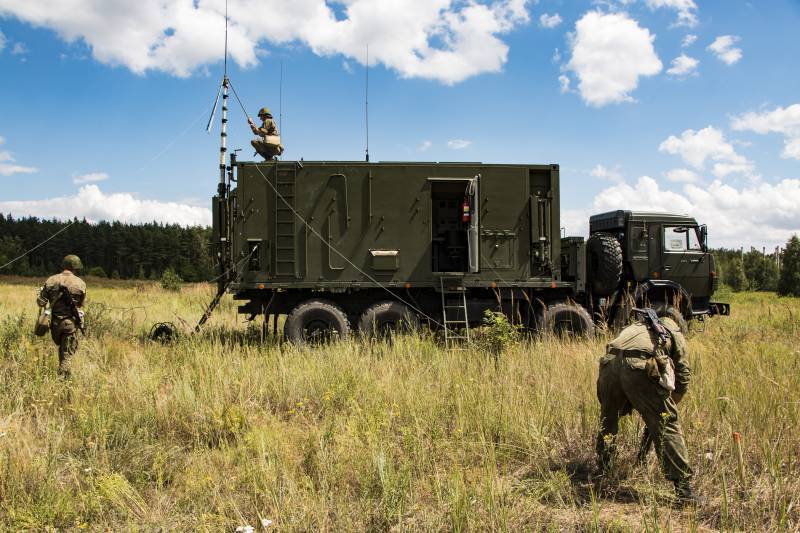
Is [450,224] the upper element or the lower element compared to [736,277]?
upper

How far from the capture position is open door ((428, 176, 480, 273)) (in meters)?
9.35

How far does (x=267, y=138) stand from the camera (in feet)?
30.9

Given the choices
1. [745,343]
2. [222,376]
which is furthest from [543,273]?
[222,376]

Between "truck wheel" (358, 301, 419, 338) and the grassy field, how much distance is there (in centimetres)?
160

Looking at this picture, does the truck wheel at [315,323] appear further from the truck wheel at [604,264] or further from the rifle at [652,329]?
the rifle at [652,329]

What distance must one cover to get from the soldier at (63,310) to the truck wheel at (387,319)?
4126 mm

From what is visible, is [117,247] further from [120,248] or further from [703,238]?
[703,238]

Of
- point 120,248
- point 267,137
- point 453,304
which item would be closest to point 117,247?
point 120,248

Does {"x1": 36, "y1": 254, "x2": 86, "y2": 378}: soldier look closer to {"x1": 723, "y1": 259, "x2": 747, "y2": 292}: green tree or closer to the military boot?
the military boot

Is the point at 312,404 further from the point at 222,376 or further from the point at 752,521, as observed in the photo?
the point at 752,521

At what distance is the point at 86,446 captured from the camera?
4.39 m

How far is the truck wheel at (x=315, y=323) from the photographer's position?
8641 millimetres

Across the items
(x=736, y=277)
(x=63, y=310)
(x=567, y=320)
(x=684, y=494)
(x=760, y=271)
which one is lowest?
(x=684, y=494)

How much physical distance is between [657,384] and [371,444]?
2186 millimetres
